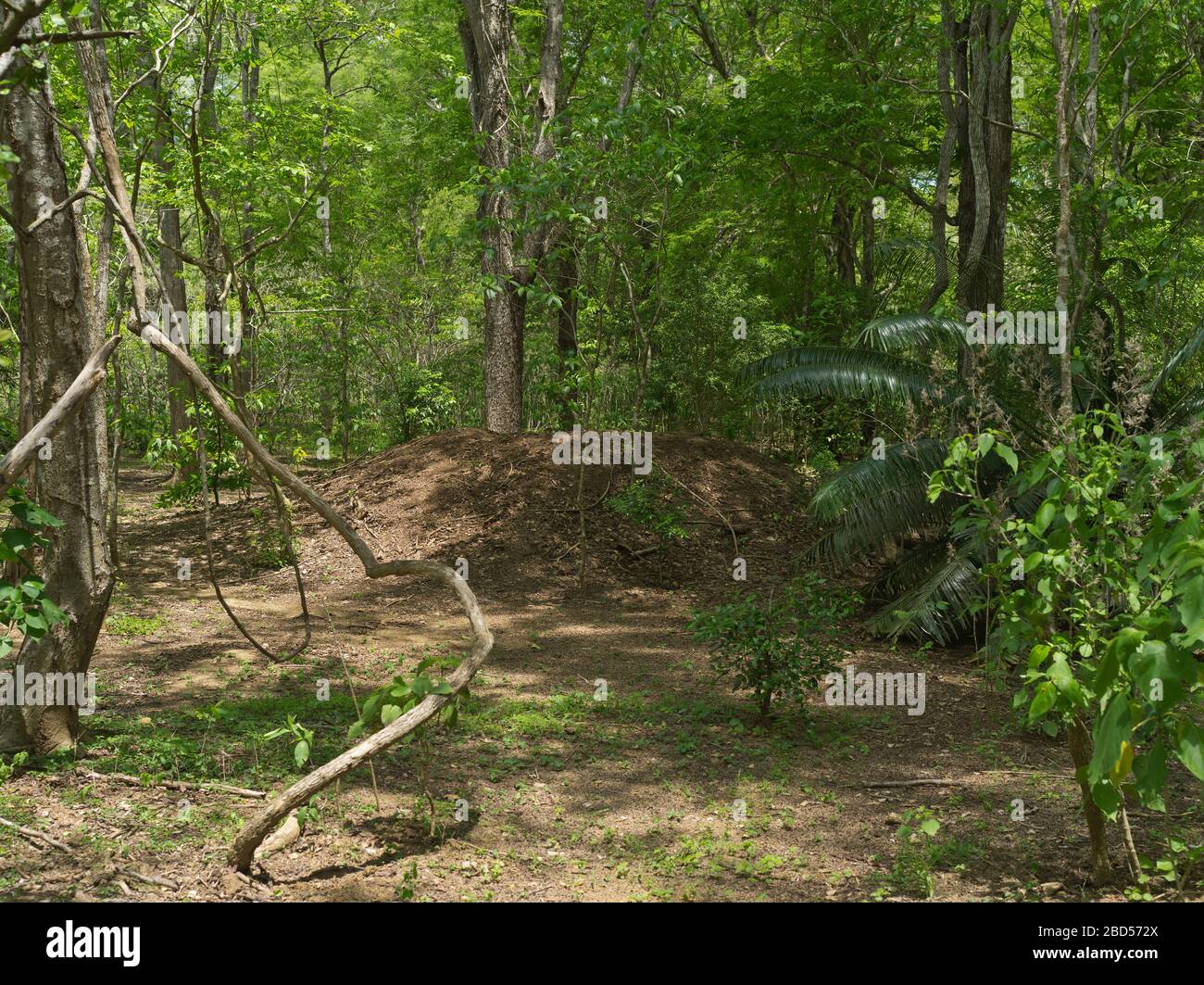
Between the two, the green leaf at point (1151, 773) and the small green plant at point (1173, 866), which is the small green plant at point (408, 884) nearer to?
the green leaf at point (1151, 773)

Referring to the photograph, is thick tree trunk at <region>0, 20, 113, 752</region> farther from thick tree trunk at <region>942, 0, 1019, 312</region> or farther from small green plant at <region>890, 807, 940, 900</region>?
thick tree trunk at <region>942, 0, 1019, 312</region>

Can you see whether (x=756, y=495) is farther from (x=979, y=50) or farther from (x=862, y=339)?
(x=979, y=50)

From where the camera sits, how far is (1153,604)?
354cm

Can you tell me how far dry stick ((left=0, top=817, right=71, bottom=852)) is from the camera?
4.29 m

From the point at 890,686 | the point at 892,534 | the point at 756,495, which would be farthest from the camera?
the point at 756,495

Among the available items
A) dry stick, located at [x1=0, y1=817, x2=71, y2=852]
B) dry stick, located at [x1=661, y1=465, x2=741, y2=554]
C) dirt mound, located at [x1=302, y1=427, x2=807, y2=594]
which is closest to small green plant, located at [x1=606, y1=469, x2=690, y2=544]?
dirt mound, located at [x1=302, y1=427, x2=807, y2=594]

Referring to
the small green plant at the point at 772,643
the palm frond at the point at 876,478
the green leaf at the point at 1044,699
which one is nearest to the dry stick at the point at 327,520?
the green leaf at the point at 1044,699

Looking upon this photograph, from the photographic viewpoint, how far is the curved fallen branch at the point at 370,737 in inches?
164

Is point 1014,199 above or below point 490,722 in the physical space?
above

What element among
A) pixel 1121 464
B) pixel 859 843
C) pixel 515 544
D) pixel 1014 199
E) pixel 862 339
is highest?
pixel 1014 199

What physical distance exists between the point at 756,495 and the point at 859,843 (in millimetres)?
7935

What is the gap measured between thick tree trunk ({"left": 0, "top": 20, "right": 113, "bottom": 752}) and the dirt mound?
18.5 ft

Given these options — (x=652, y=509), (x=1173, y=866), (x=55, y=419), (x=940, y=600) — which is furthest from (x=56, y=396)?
(x=652, y=509)

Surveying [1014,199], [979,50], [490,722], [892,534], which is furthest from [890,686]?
[1014,199]
